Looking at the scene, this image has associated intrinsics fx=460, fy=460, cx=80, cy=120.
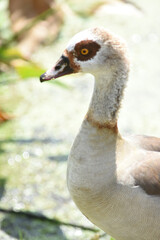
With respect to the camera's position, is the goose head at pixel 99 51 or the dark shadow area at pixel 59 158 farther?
the dark shadow area at pixel 59 158

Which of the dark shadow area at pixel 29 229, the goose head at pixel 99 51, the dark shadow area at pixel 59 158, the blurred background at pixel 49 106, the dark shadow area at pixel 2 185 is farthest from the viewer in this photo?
the dark shadow area at pixel 59 158

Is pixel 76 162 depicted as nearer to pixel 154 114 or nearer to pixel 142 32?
pixel 154 114

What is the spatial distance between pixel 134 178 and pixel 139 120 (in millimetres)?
1684

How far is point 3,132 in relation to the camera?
3988 mm

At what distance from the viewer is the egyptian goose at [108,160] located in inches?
94.2

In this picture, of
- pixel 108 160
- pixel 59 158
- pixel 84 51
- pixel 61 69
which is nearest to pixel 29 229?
pixel 59 158

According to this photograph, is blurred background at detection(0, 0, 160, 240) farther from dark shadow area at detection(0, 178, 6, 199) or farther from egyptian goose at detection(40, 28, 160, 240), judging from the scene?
egyptian goose at detection(40, 28, 160, 240)

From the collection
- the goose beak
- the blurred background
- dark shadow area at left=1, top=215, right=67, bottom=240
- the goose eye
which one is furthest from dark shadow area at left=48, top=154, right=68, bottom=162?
the goose eye

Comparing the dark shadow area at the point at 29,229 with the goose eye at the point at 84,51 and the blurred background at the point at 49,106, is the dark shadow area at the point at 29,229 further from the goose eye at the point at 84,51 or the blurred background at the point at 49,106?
the goose eye at the point at 84,51

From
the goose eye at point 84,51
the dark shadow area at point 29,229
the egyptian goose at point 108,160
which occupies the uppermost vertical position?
the goose eye at point 84,51

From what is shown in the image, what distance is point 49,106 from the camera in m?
4.33

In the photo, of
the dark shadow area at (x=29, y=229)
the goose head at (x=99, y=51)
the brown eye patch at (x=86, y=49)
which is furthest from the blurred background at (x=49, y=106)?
the brown eye patch at (x=86, y=49)

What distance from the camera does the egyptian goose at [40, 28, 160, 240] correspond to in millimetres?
2393

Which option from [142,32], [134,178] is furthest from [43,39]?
[134,178]
